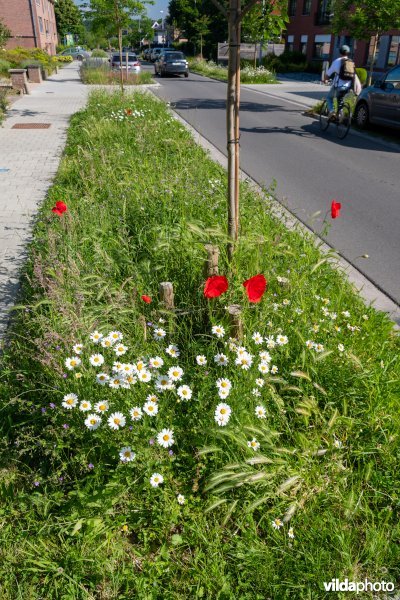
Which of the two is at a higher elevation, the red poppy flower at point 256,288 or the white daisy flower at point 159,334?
the red poppy flower at point 256,288

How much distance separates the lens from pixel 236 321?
297cm

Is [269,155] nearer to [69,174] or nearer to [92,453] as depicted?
[69,174]

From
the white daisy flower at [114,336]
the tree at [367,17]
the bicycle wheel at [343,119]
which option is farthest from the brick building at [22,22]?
the white daisy flower at [114,336]

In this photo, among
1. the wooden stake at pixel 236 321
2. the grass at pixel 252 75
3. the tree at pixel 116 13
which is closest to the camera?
the wooden stake at pixel 236 321

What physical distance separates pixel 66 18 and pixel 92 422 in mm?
81513

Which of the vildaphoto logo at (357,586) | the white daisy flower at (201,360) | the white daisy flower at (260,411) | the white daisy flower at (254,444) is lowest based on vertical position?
the vildaphoto logo at (357,586)

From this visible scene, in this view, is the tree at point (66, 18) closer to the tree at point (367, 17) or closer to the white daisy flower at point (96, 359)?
the tree at point (367, 17)

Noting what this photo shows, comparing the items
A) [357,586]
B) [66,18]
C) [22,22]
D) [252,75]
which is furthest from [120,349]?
[66,18]

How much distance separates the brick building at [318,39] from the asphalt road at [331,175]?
20.2 m

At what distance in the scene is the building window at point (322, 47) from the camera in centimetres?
3978

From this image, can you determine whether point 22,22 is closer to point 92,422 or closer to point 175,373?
point 175,373

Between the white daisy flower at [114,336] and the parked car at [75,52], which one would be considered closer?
the white daisy flower at [114,336]

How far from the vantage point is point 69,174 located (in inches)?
304

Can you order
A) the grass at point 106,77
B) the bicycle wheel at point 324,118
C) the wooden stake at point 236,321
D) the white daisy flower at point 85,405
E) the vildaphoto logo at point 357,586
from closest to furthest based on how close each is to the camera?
1. the vildaphoto logo at point 357,586
2. the white daisy flower at point 85,405
3. the wooden stake at point 236,321
4. the bicycle wheel at point 324,118
5. the grass at point 106,77
